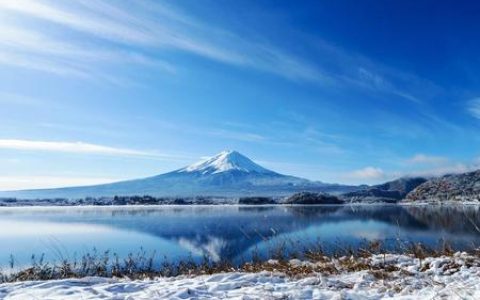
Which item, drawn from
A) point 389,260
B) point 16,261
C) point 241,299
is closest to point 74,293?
point 241,299

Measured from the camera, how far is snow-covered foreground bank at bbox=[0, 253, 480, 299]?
588 cm

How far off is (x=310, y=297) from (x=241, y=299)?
887 mm

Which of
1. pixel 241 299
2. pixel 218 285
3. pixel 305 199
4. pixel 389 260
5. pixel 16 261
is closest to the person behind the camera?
pixel 241 299

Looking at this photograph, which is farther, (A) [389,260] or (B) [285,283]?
(A) [389,260]

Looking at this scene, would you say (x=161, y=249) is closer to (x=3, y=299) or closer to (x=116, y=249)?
(x=116, y=249)

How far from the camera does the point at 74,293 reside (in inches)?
255

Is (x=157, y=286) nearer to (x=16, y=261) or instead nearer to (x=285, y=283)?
(x=285, y=283)

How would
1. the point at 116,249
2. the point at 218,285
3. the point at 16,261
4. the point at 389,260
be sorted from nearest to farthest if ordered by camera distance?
1. the point at 218,285
2. the point at 389,260
3. the point at 16,261
4. the point at 116,249

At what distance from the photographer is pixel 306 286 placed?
6473 millimetres

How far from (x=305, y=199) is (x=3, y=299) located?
342 feet

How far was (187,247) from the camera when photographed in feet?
77.3

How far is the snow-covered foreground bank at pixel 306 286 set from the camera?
588 centimetres

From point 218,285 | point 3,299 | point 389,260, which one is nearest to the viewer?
point 3,299

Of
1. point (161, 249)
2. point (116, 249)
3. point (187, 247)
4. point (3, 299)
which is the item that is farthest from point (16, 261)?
point (3, 299)
